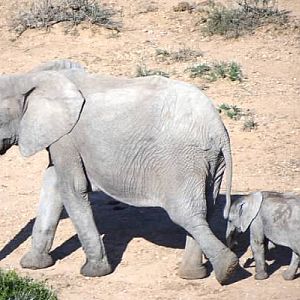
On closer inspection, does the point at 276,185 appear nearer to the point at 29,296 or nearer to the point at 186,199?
the point at 186,199

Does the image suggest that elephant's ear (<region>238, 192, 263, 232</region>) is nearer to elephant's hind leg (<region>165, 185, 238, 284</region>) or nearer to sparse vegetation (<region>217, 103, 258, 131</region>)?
elephant's hind leg (<region>165, 185, 238, 284</region>)

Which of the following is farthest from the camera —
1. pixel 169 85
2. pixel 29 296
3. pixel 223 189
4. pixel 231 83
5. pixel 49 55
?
pixel 49 55

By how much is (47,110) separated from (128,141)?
1.89 ft

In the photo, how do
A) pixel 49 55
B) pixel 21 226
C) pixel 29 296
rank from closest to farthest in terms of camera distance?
1. pixel 29 296
2. pixel 21 226
3. pixel 49 55

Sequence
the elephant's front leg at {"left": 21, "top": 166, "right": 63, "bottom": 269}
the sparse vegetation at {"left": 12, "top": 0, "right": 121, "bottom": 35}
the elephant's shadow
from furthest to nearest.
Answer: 1. the sparse vegetation at {"left": 12, "top": 0, "right": 121, "bottom": 35}
2. the elephant's shadow
3. the elephant's front leg at {"left": 21, "top": 166, "right": 63, "bottom": 269}

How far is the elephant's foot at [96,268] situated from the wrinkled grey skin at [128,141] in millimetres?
160

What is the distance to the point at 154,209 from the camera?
9305 mm

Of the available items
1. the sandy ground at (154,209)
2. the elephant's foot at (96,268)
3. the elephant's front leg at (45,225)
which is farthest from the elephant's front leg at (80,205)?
the elephant's front leg at (45,225)

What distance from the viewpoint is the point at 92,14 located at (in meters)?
13.9

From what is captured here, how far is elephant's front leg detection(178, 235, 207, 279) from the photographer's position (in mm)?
7871

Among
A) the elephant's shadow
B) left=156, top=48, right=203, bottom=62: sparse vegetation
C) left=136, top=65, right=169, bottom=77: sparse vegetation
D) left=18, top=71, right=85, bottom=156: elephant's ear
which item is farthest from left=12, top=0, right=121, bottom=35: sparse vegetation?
left=18, top=71, right=85, bottom=156: elephant's ear

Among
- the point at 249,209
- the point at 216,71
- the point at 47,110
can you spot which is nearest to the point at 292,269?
→ the point at 249,209

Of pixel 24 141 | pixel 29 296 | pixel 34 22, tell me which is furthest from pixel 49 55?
pixel 29 296

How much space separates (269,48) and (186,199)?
6155 mm
